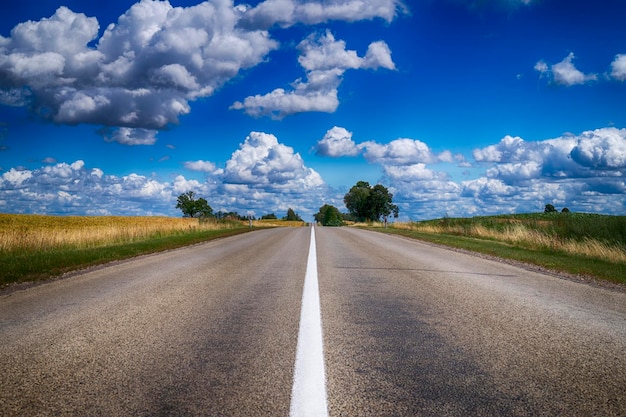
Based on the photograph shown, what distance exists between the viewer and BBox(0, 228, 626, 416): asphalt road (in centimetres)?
278

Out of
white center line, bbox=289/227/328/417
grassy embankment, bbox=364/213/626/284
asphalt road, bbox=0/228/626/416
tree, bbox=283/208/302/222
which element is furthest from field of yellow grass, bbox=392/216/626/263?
tree, bbox=283/208/302/222

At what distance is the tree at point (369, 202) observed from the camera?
96312 mm

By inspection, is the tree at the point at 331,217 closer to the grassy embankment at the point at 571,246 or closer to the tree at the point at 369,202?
the tree at the point at 369,202

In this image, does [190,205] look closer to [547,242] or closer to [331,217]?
[331,217]

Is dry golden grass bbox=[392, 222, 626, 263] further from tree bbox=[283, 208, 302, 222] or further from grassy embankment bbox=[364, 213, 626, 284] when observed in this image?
tree bbox=[283, 208, 302, 222]

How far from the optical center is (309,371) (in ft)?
10.8

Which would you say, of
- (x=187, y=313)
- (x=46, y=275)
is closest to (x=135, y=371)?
(x=187, y=313)

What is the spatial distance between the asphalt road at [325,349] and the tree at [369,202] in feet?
279

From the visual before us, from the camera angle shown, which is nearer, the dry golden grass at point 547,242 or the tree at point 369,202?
the dry golden grass at point 547,242

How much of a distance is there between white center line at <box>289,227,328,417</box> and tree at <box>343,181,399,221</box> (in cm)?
8647

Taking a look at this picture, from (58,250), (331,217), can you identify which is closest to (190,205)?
(331,217)

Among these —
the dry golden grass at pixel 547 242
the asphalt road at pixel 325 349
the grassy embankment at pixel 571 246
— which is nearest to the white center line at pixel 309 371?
the asphalt road at pixel 325 349

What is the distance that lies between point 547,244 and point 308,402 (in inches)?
Result: 665

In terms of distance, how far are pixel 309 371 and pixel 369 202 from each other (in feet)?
318
